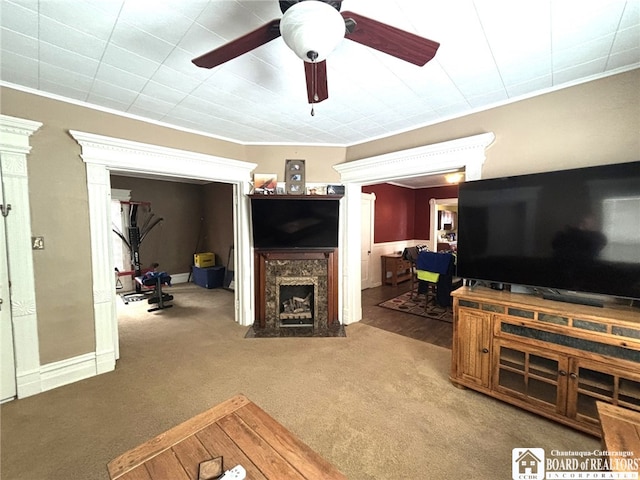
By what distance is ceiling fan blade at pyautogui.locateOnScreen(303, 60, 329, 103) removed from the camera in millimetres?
1440

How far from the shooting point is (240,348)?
3172 millimetres

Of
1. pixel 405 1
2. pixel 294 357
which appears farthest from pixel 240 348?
pixel 405 1

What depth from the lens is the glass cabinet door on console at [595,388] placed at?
167 cm

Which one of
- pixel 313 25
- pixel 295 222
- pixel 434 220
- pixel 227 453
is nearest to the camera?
pixel 313 25

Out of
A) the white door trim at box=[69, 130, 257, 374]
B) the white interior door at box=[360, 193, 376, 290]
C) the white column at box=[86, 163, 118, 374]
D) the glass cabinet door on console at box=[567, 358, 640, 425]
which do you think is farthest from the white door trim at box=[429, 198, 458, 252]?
the white column at box=[86, 163, 118, 374]

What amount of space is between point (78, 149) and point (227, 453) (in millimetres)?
3027

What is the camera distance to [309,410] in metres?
2.12

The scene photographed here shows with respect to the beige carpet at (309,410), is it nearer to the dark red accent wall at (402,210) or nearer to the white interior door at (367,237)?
the white interior door at (367,237)

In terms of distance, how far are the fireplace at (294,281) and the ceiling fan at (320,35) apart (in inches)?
99.5

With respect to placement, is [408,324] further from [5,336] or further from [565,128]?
[5,336]

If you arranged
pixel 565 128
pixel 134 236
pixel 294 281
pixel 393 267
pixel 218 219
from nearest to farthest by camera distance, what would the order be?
pixel 565 128 < pixel 294 281 < pixel 134 236 < pixel 393 267 < pixel 218 219

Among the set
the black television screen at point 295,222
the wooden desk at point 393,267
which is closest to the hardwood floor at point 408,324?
the wooden desk at point 393,267

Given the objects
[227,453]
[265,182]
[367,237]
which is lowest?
[227,453]

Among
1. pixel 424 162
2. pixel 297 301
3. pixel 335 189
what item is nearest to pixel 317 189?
pixel 335 189
